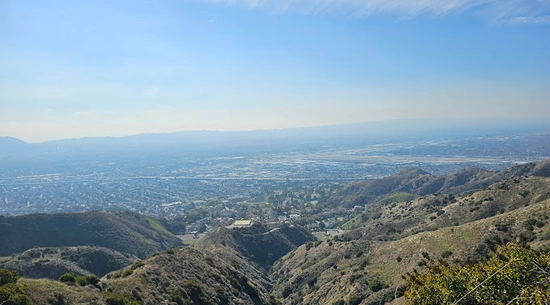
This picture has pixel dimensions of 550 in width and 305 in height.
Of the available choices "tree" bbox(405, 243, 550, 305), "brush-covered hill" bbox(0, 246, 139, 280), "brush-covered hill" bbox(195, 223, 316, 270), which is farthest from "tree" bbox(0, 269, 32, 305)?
"brush-covered hill" bbox(195, 223, 316, 270)

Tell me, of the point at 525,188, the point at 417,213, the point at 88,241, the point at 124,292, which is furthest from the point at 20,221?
the point at 525,188

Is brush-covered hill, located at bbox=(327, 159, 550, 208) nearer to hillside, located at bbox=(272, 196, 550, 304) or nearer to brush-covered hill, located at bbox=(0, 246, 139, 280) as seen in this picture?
hillside, located at bbox=(272, 196, 550, 304)

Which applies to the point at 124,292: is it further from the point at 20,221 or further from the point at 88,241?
the point at 20,221

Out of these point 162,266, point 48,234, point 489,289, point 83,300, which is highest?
point 489,289

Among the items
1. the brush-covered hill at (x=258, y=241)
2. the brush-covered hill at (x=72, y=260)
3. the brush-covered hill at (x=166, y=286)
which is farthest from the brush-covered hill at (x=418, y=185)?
the brush-covered hill at (x=72, y=260)

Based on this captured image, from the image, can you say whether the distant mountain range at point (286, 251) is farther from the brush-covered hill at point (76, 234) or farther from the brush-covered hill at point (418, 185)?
the brush-covered hill at point (418, 185)
